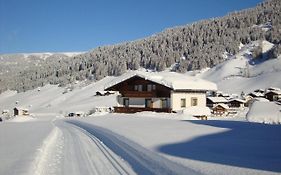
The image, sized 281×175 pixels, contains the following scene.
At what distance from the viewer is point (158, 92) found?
4603cm

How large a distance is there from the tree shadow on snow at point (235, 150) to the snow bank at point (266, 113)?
9.28 metres

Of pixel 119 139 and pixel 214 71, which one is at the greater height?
pixel 214 71

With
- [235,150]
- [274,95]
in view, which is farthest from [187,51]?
[235,150]

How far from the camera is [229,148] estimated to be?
12.4 m

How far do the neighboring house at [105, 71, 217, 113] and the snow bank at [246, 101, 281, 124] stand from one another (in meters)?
18.1

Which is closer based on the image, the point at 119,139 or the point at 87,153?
the point at 87,153

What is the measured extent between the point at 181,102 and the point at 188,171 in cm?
3598

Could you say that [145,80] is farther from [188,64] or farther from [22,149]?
[188,64]

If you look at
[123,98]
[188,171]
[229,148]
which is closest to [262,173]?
[188,171]

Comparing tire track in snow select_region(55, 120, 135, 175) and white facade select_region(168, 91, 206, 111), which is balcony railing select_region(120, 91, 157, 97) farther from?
tire track in snow select_region(55, 120, 135, 175)

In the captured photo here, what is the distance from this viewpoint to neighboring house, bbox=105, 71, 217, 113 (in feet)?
146

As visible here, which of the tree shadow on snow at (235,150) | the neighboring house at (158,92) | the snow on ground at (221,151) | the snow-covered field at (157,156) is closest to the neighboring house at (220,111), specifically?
the neighboring house at (158,92)

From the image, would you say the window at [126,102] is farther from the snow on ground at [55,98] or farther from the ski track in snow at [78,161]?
the snow on ground at [55,98]

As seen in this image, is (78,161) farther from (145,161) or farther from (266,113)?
(266,113)
